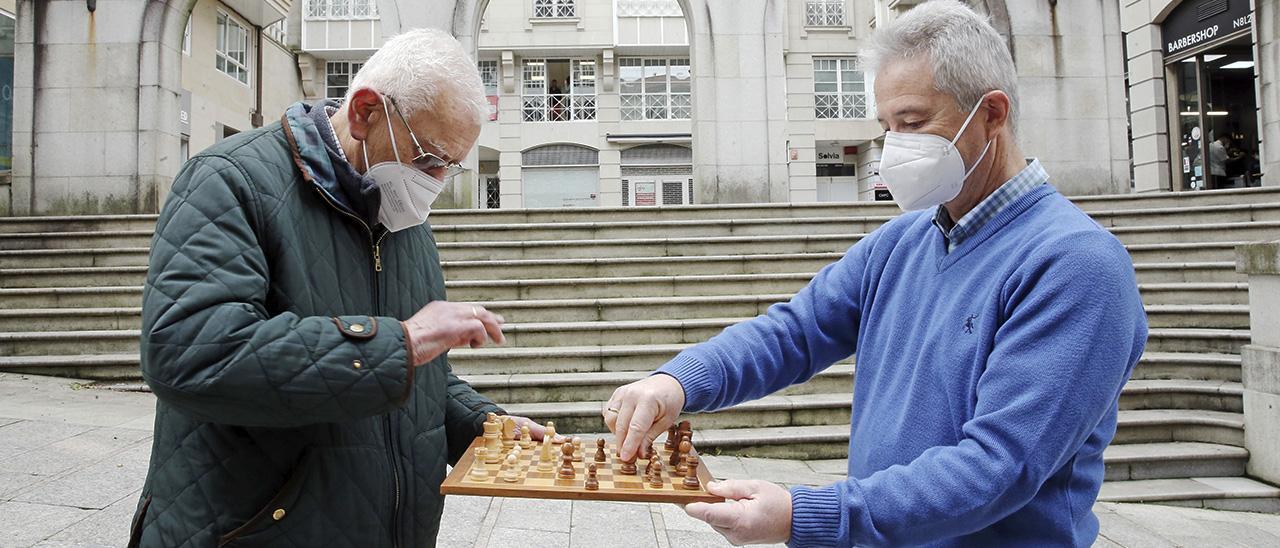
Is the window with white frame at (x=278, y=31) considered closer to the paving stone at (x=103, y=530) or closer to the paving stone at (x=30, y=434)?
the paving stone at (x=30, y=434)

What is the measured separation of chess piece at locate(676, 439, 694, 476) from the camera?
69.0 inches

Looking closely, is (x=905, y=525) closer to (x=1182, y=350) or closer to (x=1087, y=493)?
(x=1087, y=493)

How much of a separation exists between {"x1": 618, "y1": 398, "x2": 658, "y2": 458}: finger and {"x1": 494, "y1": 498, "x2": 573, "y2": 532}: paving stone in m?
2.61

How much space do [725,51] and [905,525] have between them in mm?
12116

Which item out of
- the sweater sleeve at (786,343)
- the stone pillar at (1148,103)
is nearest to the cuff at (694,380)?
the sweater sleeve at (786,343)

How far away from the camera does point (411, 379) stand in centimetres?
150

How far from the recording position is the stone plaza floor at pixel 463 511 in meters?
3.97

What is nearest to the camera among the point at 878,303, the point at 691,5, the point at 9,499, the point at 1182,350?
the point at 878,303

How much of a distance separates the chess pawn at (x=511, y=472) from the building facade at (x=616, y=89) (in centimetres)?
475

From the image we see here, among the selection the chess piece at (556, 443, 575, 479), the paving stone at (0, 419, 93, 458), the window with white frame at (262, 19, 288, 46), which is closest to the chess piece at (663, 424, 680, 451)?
the chess piece at (556, 443, 575, 479)

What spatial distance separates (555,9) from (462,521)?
28304 mm

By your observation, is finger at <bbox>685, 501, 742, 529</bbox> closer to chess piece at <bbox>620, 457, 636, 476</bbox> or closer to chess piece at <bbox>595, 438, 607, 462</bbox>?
chess piece at <bbox>620, 457, 636, 476</bbox>

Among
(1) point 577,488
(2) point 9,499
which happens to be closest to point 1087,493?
(1) point 577,488

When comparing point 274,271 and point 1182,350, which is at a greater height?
point 274,271
